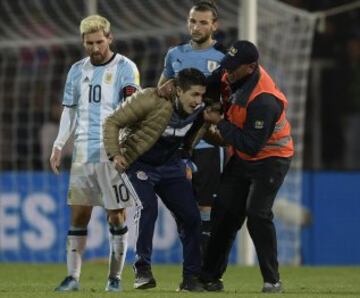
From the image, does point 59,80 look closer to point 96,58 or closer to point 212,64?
point 212,64

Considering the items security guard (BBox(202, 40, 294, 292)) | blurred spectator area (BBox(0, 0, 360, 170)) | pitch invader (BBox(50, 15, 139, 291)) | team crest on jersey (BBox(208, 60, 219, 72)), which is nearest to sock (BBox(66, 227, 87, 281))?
pitch invader (BBox(50, 15, 139, 291))

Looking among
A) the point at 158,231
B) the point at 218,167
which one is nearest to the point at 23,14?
the point at 158,231

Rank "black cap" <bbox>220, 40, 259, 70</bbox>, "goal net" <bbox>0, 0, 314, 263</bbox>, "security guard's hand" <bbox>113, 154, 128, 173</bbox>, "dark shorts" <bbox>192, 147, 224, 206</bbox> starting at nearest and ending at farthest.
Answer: "security guard's hand" <bbox>113, 154, 128, 173</bbox>
"black cap" <bbox>220, 40, 259, 70</bbox>
"dark shorts" <bbox>192, 147, 224, 206</bbox>
"goal net" <bbox>0, 0, 314, 263</bbox>

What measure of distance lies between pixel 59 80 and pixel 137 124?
8.66m

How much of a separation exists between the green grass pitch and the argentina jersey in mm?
953

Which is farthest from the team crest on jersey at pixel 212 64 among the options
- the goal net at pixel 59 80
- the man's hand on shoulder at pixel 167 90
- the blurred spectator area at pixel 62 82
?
the blurred spectator area at pixel 62 82

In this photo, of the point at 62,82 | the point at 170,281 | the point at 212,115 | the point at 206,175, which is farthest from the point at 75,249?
the point at 62,82

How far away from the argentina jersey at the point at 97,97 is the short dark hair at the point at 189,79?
33 centimetres

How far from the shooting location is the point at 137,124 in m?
10.1

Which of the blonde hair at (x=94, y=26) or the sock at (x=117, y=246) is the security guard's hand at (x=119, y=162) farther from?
the blonde hair at (x=94, y=26)

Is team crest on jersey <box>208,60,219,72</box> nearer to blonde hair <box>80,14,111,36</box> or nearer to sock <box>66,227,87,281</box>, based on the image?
blonde hair <box>80,14,111,36</box>

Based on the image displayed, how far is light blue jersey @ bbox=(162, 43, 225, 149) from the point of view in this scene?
11.5 meters

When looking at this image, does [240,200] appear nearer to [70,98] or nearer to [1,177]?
[70,98]

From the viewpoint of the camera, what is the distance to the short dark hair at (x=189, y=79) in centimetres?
1003
